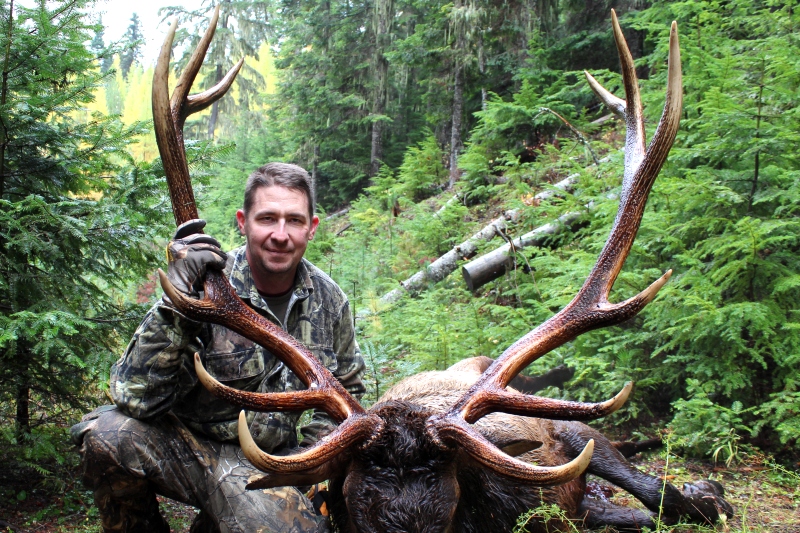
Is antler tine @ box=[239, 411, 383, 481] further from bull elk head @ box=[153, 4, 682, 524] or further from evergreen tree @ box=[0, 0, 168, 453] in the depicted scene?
evergreen tree @ box=[0, 0, 168, 453]

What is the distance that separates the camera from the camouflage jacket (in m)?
3.00

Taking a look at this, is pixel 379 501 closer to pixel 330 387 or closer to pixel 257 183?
pixel 330 387

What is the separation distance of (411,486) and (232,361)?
146 cm

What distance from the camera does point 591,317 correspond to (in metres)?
2.90

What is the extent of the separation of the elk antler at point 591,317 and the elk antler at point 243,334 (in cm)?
44

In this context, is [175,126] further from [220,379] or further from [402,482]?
[402,482]

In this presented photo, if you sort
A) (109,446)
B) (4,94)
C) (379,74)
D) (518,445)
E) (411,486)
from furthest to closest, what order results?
(379,74) < (4,94) < (109,446) < (518,445) < (411,486)

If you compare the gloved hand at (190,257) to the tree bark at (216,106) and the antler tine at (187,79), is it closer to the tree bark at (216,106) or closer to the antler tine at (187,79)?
the antler tine at (187,79)

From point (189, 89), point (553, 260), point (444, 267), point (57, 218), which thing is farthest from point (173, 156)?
point (444, 267)

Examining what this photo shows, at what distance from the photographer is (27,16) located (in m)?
4.03

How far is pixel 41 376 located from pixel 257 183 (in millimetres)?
2195

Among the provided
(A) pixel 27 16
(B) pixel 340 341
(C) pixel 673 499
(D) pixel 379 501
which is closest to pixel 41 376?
(B) pixel 340 341

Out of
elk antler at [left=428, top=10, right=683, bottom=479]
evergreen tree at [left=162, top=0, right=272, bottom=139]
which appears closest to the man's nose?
elk antler at [left=428, top=10, right=683, bottom=479]

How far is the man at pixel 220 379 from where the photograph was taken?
300cm
